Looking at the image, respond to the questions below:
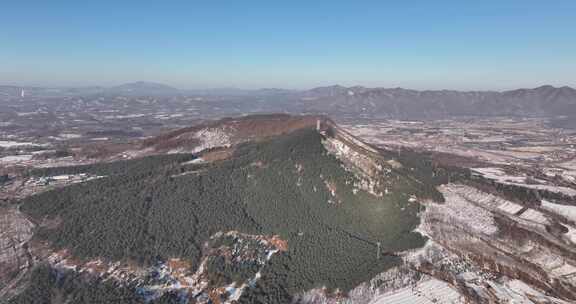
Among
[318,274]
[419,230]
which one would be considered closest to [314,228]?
[318,274]

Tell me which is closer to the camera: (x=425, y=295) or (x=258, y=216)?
(x=425, y=295)

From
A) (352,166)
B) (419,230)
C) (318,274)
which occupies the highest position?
(352,166)

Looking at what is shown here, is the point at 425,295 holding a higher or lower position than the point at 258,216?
lower

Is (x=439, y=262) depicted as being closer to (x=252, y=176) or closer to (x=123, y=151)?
(x=252, y=176)

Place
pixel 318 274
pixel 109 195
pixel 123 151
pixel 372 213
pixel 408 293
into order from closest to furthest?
1. pixel 408 293
2. pixel 318 274
3. pixel 372 213
4. pixel 109 195
5. pixel 123 151

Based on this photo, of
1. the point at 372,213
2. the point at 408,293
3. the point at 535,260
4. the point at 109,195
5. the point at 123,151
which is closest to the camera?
the point at 408,293

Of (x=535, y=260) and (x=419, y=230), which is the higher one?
(x=419, y=230)

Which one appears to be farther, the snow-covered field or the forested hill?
the forested hill

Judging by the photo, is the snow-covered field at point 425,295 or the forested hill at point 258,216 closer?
the snow-covered field at point 425,295
